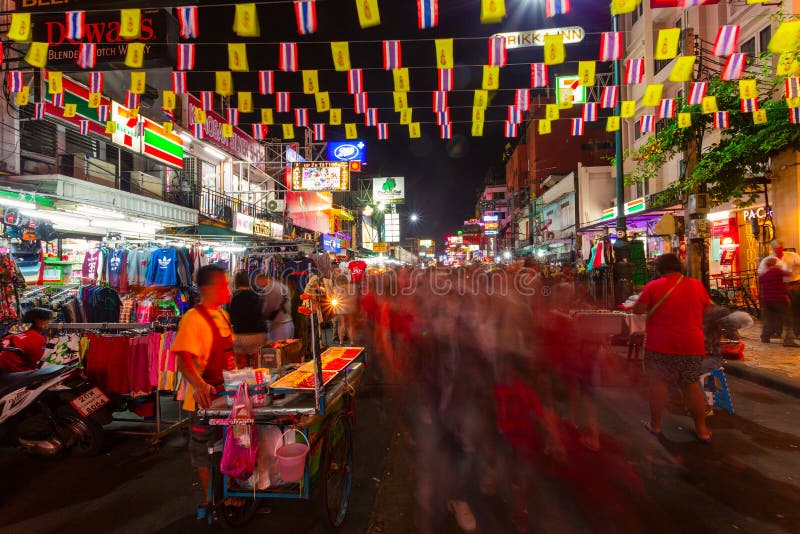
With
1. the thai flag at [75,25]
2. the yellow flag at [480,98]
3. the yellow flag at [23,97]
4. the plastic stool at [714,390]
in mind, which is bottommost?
the plastic stool at [714,390]

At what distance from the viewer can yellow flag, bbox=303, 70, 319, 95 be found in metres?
10.5

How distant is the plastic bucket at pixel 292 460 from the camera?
9.98 ft

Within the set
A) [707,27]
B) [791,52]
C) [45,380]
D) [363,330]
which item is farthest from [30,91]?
[707,27]

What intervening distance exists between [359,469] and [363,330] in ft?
31.4

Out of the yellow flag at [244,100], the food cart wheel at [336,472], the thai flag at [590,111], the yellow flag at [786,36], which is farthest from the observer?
the thai flag at [590,111]

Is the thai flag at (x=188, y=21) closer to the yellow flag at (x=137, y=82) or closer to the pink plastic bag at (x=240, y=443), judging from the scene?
the yellow flag at (x=137, y=82)

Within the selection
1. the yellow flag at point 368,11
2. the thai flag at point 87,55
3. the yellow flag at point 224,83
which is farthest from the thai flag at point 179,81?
the yellow flag at point 368,11

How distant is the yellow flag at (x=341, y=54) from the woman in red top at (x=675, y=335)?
7.13 meters

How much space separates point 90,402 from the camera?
523cm

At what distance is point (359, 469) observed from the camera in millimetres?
4684

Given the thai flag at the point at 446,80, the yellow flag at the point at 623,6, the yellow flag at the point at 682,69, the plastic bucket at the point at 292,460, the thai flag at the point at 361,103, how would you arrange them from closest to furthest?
the plastic bucket at the point at 292,460
the yellow flag at the point at 623,6
the yellow flag at the point at 682,69
the thai flag at the point at 446,80
the thai flag at the point at 361,103

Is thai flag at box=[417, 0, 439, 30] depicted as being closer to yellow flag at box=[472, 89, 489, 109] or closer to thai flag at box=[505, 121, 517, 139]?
yellow flag at box=[472, 89, 489, 109]

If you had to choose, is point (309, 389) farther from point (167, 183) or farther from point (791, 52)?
point (167, 183)

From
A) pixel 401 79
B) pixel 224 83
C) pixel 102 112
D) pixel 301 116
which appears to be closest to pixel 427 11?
pixel 401 79
